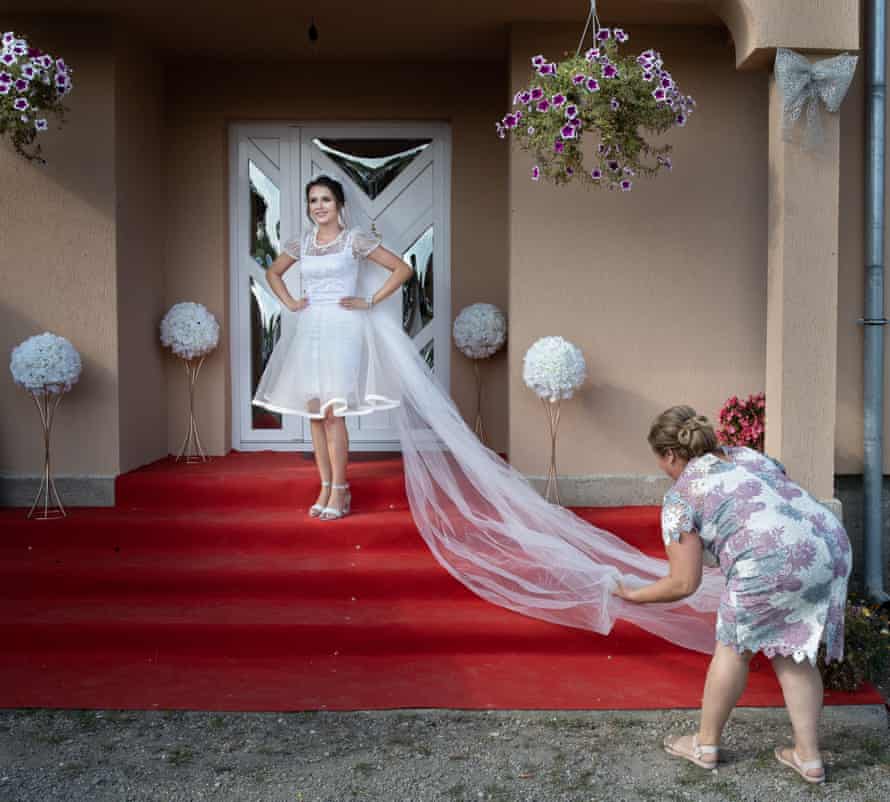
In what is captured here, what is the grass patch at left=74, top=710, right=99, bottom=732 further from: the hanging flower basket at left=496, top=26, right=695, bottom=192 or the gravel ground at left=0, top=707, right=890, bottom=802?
the hanging flower basket at left=496, top=26, right=695, bottom=192

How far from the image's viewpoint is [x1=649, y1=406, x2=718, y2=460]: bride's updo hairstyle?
3.76 metres

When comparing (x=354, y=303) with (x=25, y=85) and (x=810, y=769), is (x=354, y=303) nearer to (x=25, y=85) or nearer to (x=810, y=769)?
(x=25, y=85)

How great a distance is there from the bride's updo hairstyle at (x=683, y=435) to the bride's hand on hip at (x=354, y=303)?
269cm

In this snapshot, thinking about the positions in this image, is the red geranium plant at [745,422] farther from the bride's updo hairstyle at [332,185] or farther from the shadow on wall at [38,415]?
the shadow on wall at [38,415]

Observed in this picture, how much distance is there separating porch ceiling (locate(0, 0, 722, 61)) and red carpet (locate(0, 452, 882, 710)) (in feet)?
9.68

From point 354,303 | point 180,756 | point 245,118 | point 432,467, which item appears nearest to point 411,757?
point 180,756

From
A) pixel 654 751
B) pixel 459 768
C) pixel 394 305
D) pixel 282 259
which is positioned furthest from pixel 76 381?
pixel 654 751

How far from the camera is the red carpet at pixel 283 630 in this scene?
4.59 m

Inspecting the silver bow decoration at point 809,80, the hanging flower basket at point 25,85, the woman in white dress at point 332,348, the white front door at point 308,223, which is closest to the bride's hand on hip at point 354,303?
the woman in white dress at point 332,348

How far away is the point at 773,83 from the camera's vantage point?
5.59m

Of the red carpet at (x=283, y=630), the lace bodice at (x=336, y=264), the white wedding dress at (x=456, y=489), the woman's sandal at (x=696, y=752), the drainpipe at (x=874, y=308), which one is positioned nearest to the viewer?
the woman's sandal at (x=696, y=752)

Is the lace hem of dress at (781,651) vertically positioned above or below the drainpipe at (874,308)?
below

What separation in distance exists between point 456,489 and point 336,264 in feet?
5.00

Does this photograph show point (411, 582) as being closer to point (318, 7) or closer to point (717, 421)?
point (717, 421)
